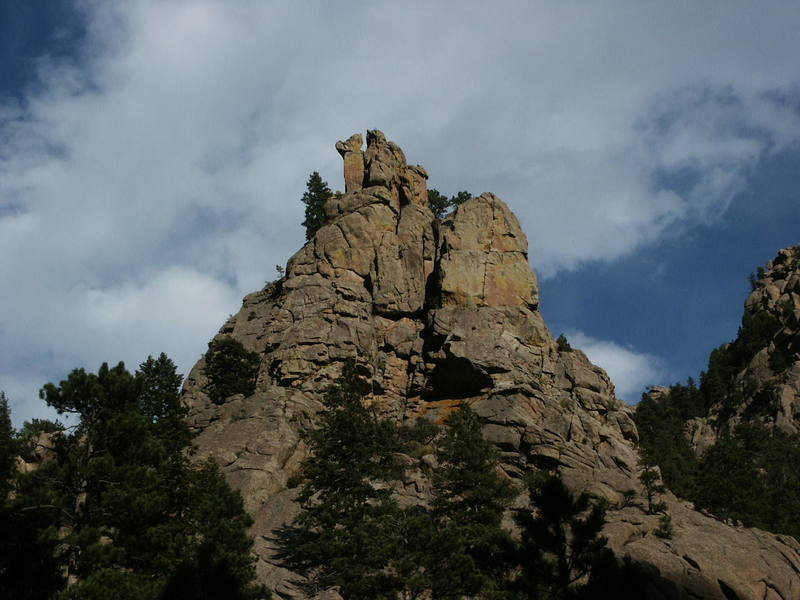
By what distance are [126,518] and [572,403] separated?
41.9 m

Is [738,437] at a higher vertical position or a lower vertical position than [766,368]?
lower

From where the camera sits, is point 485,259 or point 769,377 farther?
point 769,377

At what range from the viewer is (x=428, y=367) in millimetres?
62969

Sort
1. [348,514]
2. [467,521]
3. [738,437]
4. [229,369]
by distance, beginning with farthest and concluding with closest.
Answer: [738,437] < [229,369] < [467,521] < [348,514]

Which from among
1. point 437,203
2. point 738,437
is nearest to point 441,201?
point 437,203

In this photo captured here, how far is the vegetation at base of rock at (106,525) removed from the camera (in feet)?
76.1

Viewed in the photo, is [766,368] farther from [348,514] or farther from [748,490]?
[348,514]

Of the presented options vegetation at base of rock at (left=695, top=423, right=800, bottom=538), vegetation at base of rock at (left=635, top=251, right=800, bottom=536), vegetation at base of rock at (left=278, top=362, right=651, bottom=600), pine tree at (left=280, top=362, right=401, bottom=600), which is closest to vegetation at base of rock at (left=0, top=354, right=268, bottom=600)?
pine tree at (left=280, top=362, right=401, bottom=600)

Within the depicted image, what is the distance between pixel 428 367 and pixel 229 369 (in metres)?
17.1

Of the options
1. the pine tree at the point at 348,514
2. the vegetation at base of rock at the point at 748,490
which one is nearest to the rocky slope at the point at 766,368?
the vegetation at base of rock at the point at 748,490

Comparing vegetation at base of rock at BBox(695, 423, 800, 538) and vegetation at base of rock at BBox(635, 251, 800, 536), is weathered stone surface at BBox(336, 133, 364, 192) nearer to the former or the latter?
vegetation at base of rock at BBox(635, 251, 800, 536)

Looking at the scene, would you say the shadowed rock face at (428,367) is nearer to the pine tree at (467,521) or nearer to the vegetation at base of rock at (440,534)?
the vegetation at base of rock at (440,534)

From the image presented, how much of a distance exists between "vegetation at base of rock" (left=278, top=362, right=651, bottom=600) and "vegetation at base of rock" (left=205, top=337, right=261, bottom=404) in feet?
60.8

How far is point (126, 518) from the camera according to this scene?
25.9 m
